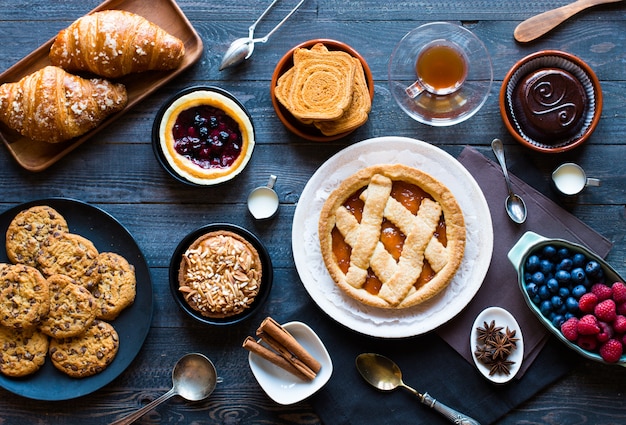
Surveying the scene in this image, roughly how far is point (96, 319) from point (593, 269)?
2.11 m

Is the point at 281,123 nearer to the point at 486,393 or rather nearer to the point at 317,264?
Answer: the point at 317,264

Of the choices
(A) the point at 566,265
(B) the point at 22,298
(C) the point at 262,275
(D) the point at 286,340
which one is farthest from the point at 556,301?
(B) the point at 22,298

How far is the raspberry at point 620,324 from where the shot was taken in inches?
97.1

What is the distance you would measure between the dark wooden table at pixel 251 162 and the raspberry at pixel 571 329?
43cm

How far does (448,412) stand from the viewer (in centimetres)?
259

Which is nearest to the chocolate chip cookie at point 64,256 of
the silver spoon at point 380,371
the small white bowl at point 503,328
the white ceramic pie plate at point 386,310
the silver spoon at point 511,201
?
the white ceramic pie plate at point 386,310

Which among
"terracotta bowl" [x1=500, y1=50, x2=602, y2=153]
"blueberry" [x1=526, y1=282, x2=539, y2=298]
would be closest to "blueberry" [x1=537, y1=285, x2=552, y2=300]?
"blueberry" [x1=526, y1=282, x2=539, y2=298]

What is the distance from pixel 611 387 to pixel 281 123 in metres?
1.86

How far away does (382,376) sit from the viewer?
2.66 metres

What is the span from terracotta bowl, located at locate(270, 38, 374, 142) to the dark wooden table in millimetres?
90

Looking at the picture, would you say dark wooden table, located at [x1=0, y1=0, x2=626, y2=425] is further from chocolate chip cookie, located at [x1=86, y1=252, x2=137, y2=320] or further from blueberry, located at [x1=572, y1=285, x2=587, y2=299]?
blueberry, located at [x1=572, y1=285, x2=587, y2=299]

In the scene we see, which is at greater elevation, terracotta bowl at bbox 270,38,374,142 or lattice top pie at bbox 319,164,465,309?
terracotta bowl at bbox 270,38,374,142

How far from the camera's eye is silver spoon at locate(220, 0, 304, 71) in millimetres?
2754

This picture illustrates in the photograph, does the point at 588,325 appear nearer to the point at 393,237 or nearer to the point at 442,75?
the point at 393,237
